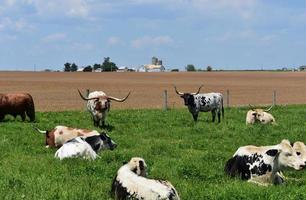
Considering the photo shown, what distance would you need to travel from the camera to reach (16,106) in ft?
72.1

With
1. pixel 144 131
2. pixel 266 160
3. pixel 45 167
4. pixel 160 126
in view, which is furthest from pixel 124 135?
pixel 266 160

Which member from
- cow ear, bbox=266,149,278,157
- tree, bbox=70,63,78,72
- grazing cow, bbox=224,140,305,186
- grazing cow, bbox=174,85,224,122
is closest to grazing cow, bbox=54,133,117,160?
grazing cow, bbox=224,140,305,186

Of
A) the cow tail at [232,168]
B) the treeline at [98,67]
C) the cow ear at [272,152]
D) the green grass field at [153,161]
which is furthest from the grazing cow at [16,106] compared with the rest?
the treeline at [98,67]

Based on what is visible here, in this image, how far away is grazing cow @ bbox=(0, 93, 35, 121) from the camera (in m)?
21.8

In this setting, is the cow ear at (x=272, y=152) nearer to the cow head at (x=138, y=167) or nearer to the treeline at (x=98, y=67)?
the cow head at (x=138, y=167)

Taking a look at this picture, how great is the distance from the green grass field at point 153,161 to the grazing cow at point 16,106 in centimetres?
144

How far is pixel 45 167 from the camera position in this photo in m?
11.2

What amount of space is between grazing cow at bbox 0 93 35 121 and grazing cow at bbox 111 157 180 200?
45.3ft

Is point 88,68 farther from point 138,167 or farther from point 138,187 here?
point 138,187

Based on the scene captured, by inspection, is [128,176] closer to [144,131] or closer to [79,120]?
[144,131]

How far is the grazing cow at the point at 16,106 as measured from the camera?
21.8m

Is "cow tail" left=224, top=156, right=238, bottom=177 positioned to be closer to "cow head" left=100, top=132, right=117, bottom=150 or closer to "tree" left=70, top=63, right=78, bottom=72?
"cow head" left=100, top=132, right=117, bottom=150

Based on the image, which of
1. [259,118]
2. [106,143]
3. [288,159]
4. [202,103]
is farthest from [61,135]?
[202,103]

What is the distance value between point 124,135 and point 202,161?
527 centimetres
